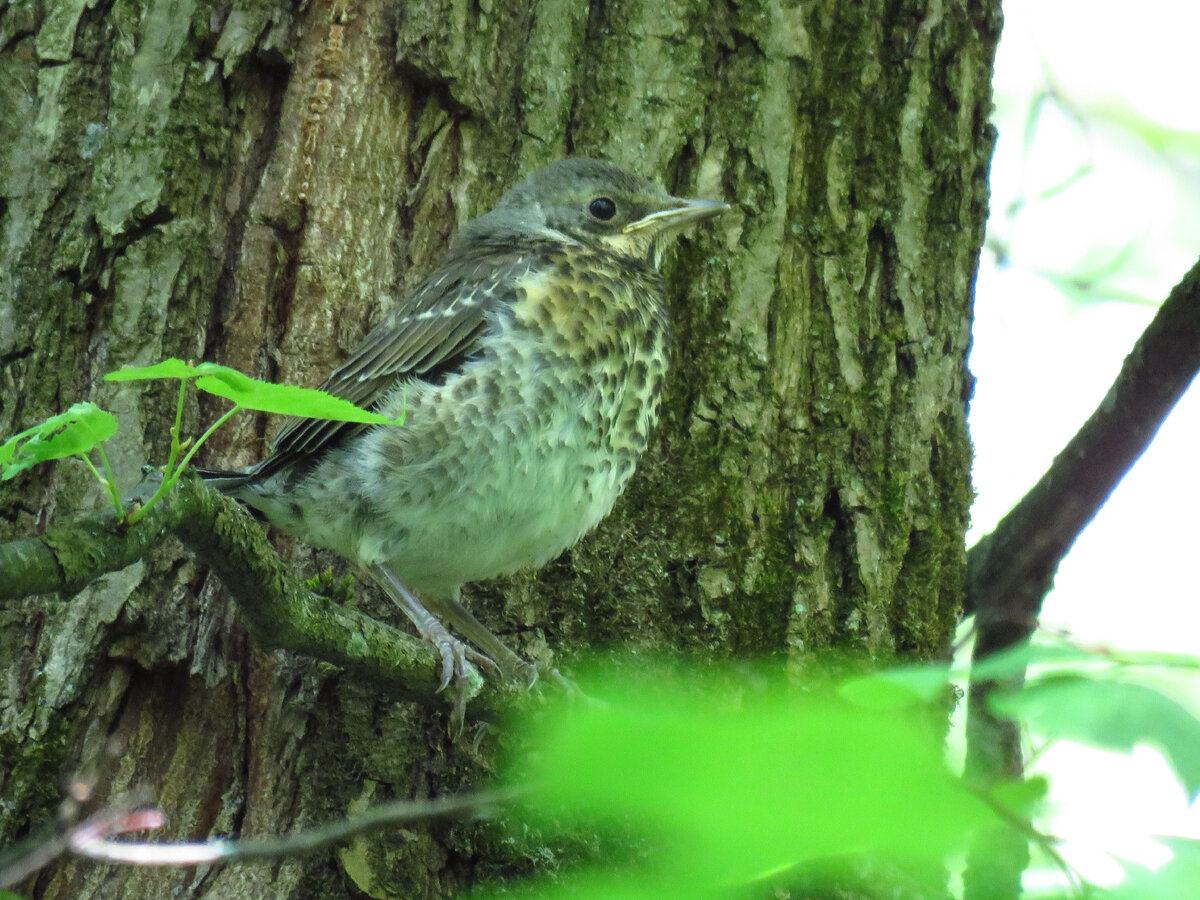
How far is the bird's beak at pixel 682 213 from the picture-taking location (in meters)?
3.23

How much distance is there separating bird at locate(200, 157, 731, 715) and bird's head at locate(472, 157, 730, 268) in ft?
0.03

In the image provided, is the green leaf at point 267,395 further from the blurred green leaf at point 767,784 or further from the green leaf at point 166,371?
the blurred green leaf at point 767,784

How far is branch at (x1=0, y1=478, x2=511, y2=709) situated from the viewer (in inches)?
67.0

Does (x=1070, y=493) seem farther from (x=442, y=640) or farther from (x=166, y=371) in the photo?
(x=166, y=371)

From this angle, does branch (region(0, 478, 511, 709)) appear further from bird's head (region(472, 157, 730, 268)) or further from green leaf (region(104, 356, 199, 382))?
bird's head (region(472, 157, 730, 268))

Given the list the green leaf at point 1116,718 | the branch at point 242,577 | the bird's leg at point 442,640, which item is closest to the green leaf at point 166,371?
the branch at point 242,577

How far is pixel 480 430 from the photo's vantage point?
2.94 m

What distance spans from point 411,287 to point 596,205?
559 mm

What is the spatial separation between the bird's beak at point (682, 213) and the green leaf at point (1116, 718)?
87.4 inches

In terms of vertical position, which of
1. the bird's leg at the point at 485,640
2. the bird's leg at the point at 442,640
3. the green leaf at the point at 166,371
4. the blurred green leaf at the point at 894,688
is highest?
the green leaf at the point at 166,371

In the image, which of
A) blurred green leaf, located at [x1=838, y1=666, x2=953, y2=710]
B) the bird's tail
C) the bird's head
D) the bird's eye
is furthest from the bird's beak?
blurred green leaf, located at [x1=838, y1=666, x2=953, y2=710]

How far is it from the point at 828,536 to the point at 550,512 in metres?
0.76

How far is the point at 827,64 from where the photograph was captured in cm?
352

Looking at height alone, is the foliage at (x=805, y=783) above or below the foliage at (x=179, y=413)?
below
